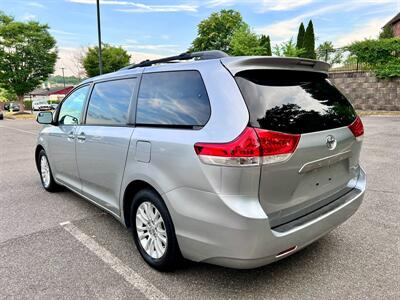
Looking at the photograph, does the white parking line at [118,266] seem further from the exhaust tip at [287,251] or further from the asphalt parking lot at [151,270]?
the exhaust tip at [287,251]

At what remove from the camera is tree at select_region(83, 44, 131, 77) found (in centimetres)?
3909

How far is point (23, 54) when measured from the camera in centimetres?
2944

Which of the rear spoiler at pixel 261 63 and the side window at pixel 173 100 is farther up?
the rear spoiler at pixel 261 63

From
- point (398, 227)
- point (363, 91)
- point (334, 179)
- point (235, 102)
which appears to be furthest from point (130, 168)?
point (363, 91)

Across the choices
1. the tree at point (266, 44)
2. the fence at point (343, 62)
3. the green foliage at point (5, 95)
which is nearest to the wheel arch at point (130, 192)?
the fence at point (343, 62)

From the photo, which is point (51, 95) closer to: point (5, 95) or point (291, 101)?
point (5, 95)

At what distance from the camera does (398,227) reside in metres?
3.55

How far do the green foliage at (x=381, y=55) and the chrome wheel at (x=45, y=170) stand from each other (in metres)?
18.4

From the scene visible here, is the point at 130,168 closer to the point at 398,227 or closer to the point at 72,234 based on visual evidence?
the point at 72,234

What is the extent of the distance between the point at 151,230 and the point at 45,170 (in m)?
3.13

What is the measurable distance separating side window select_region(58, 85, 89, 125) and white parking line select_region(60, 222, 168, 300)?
1.33 metres

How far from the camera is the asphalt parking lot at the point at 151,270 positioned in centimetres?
249

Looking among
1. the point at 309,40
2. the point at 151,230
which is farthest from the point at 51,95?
the point at 151,230

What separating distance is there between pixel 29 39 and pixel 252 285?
3312cm
